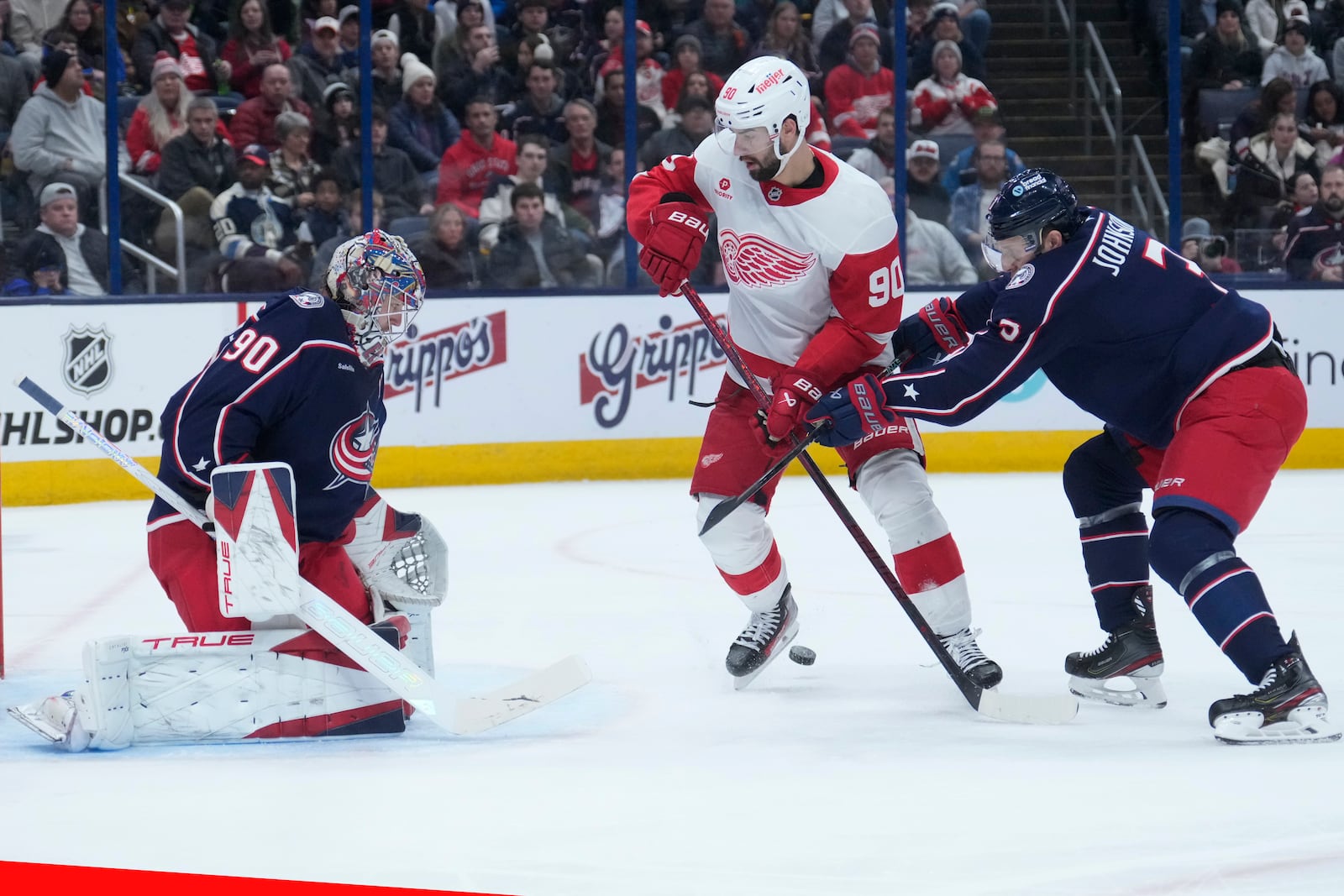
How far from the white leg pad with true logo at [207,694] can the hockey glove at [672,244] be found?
1.04 metres

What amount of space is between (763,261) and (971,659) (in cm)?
90

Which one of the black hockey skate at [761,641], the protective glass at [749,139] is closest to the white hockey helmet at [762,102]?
the protective glass at [749,139]

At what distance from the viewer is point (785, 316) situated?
3283mm

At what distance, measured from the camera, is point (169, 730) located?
2.73 metres

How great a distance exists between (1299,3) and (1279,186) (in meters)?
0.90

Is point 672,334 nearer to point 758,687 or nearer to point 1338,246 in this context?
point 1338,246

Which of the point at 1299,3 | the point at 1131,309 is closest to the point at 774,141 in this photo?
the point at 1131,309

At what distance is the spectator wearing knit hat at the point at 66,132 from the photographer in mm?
6266

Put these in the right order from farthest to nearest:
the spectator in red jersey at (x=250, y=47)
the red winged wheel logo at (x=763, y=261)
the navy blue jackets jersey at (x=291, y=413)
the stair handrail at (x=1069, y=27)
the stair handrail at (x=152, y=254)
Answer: the stair handrail at (x=1069, y=27) → the spectator in red jersey at (x=250, y=47) → the stair handrail at (x=152, y=254) → the red winged wheel logo at (x=763, y=261) → the navy blue jackets jersey at (x=291, y=413)

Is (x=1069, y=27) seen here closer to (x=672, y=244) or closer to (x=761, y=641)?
(x=672, y=244)

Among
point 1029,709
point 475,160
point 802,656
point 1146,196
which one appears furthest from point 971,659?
point 1146,196

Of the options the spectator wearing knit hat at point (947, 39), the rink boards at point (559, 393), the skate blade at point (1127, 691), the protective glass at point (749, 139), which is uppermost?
the protective glass at point (749, 139)

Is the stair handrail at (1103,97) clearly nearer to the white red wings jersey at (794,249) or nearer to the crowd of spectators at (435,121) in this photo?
the crowd of spectators at (435,121)

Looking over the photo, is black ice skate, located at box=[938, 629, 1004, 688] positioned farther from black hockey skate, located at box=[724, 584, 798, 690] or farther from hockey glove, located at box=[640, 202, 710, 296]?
hockey glove, located at box=[640, 202, 710, 296]
